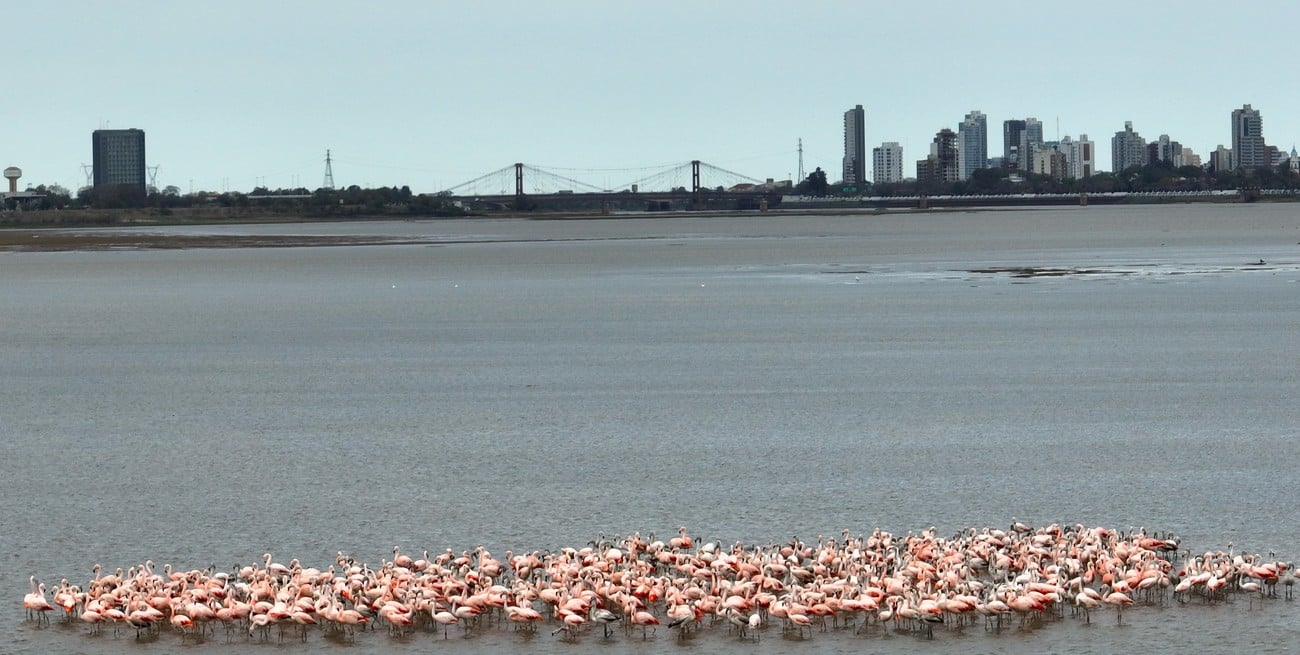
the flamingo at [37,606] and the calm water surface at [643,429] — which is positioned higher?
the calm water surface at [643,429]

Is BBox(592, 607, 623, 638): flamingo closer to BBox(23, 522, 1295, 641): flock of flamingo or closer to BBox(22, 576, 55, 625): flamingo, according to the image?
BBox(23, 522, 1295, 641): flock of flamingo

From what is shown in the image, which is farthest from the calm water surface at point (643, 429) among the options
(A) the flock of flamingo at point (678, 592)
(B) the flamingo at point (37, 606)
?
(A) the flock of flamingo at point (678, 592)

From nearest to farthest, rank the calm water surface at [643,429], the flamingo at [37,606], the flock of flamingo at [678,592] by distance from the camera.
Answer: the flock of flamingo at [678,592]
the flamingo at [37,606]
the calm water surface at [643,429]

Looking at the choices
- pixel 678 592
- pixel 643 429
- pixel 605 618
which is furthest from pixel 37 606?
pixel 643 429

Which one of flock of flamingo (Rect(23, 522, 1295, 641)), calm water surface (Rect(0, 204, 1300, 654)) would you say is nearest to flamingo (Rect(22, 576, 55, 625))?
flock of flamingo (Rect(23, 522, 1295, 641))

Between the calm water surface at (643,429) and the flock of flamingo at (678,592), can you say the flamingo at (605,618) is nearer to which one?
the flock of flamingo at (678,592)

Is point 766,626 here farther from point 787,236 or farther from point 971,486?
point 787,236
